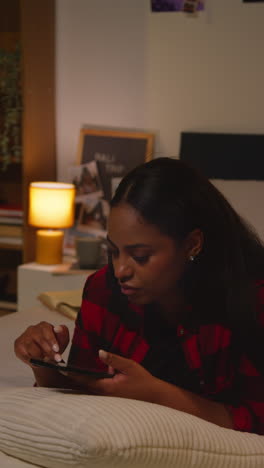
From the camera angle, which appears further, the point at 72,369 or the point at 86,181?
the point at 86,181

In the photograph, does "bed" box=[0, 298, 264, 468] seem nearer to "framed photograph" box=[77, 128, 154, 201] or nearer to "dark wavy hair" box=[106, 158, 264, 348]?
"dark wavy hair" box=[106, 158, 264, 348]

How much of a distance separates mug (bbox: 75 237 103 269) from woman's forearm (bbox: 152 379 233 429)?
176 centimetres

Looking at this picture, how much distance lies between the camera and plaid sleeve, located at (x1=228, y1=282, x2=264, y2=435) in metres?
1.06

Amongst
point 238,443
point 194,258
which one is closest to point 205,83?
point 194,258

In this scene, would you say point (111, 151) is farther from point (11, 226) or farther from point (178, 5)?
point (178, 5)

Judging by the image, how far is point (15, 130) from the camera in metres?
3.25

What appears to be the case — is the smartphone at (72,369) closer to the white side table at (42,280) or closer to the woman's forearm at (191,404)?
the woman's forearm at (191,404)

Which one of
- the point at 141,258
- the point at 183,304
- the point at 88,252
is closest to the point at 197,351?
the point at 183,304

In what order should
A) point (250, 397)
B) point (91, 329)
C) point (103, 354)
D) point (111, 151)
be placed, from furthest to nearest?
point (111, 151)
point (91, 329)
point (250, 397)
point (103, 354)

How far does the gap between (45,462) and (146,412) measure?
149mm

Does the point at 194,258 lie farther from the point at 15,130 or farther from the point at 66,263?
the point at 15,130

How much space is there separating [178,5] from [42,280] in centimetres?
135

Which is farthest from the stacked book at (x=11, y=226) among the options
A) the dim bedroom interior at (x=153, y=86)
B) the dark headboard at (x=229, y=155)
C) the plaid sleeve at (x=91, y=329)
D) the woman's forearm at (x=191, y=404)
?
the woman's forearm at (x=191, y=404)

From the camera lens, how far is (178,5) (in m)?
2.96
